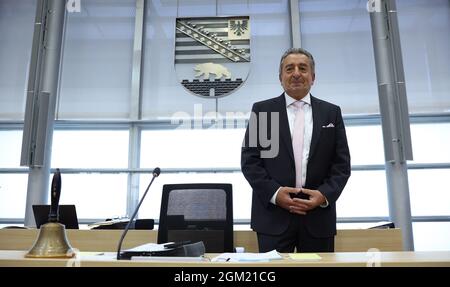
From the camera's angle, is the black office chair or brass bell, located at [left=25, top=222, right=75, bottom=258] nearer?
brass bell, located at [left=25, top=222, right=75, bottom=258]

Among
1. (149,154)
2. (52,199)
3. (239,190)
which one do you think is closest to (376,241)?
(52,199)

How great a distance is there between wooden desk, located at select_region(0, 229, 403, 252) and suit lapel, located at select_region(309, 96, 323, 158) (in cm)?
52

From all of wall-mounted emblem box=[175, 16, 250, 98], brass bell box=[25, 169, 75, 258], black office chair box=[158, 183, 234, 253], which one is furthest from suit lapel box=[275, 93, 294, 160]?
wall-mounted emblem box=[175, 16, 250, 98]

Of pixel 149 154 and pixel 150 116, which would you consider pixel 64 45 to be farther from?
pixel 149 154

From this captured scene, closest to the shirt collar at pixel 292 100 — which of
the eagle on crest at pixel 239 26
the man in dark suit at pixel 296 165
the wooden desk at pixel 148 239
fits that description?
the man in dark suit at pixel 296 165

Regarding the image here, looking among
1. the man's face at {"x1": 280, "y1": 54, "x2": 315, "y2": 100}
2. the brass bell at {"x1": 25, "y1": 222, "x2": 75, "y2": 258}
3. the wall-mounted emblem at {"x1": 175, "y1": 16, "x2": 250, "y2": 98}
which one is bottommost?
the brass bell at {"x1": 25, "y1": 222, "x2": 75, "y2": 258}

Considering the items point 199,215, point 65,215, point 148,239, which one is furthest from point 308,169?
point 65,215

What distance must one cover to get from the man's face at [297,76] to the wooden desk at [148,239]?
0.74 m

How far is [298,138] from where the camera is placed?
1787 millimetres

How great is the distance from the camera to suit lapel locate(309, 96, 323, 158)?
1738 mm

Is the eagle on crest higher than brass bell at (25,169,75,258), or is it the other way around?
the eagle on crest

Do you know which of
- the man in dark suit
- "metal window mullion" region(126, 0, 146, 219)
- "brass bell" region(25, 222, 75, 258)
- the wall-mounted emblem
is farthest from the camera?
"metal window mullion" region(126, 0, 146, 219)

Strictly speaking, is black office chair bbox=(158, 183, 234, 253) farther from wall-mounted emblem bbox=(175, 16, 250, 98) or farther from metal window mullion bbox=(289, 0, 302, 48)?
metal window mullion bbox=(289, 0, 302, 48)

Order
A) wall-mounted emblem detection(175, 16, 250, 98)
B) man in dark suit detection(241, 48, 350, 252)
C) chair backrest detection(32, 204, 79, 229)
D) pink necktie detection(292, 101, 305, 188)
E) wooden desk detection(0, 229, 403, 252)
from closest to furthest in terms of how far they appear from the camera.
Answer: man in dark suit detection(241, 48, 350, 252) → pink necktie detection(292, 101, 305, 188) → wooden desk detection(0, 229, 403, 252) → chair backrest detection(32, 204, 79, 229) → wall-mounted emblem detection(175, 16, 250, 98)
